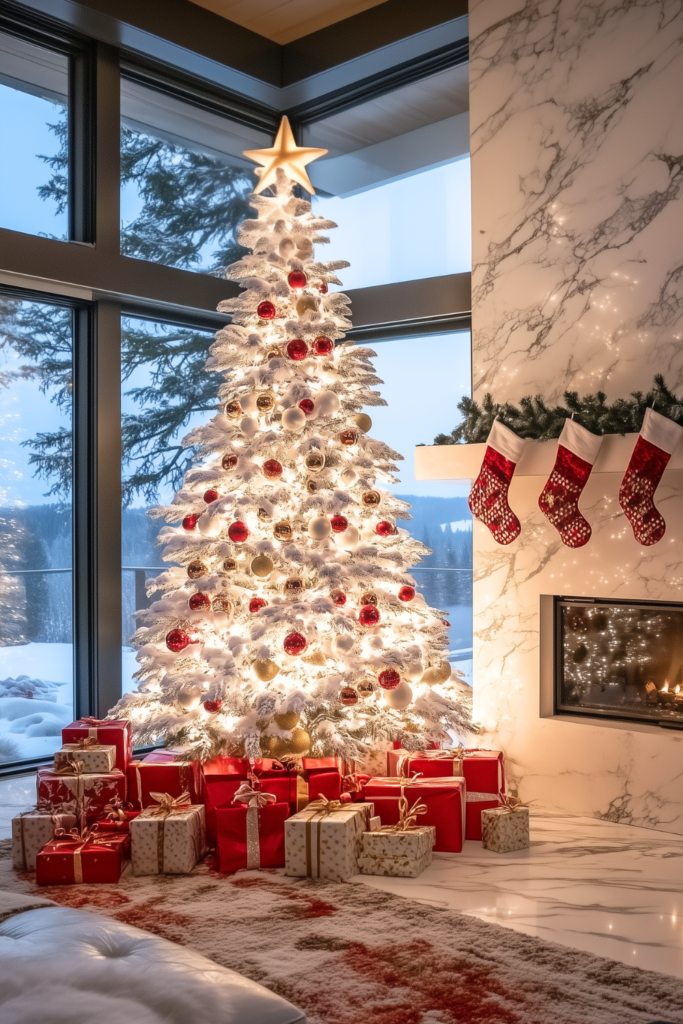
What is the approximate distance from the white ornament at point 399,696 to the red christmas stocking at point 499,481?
0.71 metres

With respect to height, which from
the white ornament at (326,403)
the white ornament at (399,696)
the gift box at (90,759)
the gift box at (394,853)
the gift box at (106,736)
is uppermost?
the white ornament at (326,403)

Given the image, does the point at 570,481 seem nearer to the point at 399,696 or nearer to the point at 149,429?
the point at 399,696

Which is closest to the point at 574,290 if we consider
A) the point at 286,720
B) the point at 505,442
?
the point at 505,442

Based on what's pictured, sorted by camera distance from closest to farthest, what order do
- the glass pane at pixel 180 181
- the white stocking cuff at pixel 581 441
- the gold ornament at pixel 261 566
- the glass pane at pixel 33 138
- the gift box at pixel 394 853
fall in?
the gift box at pixel 394 853 < the white stocking cuff at pixel 581 441 < the gold ornament at pixel 261 566 < the glass pane at pixel 33 138 < the glass pane at pixel 180 181

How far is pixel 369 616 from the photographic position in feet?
11.9

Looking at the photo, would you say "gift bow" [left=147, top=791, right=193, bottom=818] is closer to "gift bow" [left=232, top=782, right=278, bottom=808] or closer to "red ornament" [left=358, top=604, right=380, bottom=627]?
"gift bow" [left=232, top=782, right=278, bottom=808]

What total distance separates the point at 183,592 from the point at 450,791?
128cm

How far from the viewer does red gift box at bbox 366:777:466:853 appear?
339cm

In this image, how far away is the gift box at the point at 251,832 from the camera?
127 inches

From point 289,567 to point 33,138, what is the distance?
2458mm

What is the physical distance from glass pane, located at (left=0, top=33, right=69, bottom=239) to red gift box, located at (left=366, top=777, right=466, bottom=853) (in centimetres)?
300

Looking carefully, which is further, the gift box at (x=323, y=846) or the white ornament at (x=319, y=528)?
the white ornament at (x=319, y=528)

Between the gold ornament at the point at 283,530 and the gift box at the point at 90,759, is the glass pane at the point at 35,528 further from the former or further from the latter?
the gold ornament at the point at 283,530

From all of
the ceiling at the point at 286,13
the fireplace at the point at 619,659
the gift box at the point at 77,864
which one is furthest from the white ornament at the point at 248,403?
the ceiling at the point at 286,13
